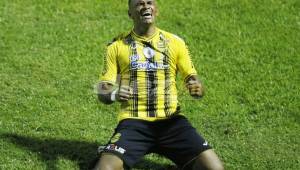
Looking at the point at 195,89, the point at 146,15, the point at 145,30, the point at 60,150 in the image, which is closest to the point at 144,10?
the point at 146,15

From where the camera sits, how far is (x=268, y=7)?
10.7 metres

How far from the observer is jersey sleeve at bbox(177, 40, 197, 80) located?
6477 millimetres

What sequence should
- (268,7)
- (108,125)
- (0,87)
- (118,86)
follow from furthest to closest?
(268,7) < (0,87) < (108,125) < (118,86)

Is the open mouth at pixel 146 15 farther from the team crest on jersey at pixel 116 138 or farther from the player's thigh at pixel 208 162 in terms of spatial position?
the player's thigh at pixel 208 162

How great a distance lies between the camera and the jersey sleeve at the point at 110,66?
6.36 meters

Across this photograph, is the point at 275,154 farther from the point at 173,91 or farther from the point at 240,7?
the point at 240,7

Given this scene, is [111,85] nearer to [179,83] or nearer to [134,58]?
[134,58]

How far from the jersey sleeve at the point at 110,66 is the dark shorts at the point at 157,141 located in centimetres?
43

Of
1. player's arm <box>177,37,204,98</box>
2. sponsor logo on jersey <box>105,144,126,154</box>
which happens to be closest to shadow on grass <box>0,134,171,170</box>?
sponsor logo on jersey <box>105,144,126,154</box>

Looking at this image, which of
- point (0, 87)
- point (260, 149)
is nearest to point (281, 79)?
point (260, 149)

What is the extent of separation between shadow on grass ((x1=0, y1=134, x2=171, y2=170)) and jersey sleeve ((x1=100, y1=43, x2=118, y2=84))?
110 cm

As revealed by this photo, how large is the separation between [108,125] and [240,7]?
382 cm

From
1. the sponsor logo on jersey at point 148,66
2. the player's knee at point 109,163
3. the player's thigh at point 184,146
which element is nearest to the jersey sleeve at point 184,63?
the sponsor logo on jersey at point 148,66

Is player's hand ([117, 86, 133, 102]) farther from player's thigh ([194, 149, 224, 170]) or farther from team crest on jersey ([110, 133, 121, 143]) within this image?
player's thigh ([194, 149, 224, 170])
